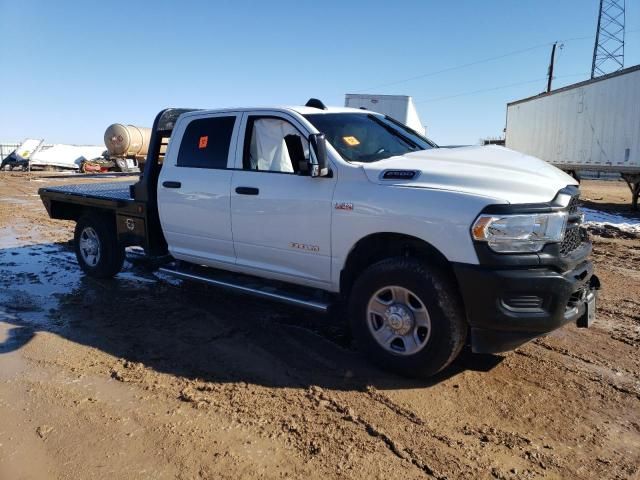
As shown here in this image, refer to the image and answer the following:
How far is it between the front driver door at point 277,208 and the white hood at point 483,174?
612 millimetres

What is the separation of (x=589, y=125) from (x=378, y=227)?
1557cm

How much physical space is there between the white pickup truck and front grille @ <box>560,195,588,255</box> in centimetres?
2

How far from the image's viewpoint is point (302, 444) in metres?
3.16

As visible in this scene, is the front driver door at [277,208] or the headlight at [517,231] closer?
the headlight at [517,231]

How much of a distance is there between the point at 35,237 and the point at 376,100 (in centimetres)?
1168

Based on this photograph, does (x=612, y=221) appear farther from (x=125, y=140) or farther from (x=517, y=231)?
(x=125, y=140)

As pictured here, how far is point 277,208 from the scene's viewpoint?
467 cm

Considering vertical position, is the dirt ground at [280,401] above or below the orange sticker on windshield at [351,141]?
below

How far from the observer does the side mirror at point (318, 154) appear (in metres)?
4.22

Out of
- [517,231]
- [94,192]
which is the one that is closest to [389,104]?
[94,192]

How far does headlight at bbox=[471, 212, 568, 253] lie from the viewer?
11.5 feet

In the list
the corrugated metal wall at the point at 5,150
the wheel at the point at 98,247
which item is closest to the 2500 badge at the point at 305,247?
the wheel at the point at 98,247

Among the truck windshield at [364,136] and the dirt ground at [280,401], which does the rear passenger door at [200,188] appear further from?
the truck windshield at [364,136]

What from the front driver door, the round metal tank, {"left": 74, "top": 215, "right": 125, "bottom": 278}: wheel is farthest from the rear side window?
the round metal tank
